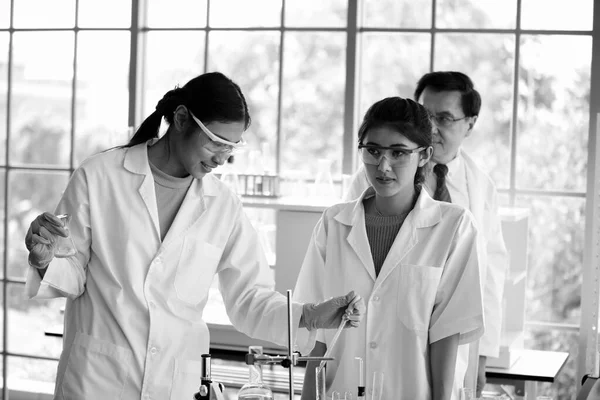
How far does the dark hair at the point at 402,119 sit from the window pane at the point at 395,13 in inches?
79.0

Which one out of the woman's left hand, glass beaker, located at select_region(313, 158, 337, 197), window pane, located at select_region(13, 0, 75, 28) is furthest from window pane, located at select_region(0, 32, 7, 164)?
the woman's left hand

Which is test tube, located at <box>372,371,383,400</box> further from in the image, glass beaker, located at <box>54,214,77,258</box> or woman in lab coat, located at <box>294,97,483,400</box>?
glass beaker, located at <box>54,214,77,258</box>

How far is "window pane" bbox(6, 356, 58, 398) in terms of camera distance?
4.90 metres

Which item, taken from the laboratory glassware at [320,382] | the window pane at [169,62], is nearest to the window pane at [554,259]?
the window pane at [169,62]

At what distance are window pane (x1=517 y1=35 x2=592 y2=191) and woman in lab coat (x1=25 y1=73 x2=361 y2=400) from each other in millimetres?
2145

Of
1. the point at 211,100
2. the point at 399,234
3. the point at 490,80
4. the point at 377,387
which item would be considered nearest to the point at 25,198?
the point at 490,80

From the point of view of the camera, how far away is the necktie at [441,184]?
9.05ft

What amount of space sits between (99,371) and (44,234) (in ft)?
1.54

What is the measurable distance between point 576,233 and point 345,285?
2070 millimetres

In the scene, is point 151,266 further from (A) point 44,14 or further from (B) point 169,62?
(A) point 44,14

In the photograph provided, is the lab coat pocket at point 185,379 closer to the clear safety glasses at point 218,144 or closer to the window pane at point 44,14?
the clear safety glasses at point 218,144

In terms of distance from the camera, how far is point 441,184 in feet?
9.10

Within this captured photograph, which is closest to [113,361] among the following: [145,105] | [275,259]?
[275,259]

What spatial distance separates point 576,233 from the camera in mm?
4051
